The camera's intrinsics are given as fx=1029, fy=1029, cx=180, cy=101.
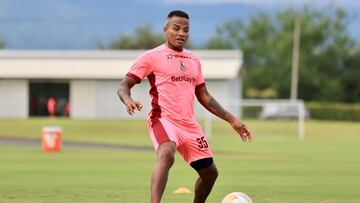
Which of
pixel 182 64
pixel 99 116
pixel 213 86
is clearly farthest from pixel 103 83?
pixel 182 64

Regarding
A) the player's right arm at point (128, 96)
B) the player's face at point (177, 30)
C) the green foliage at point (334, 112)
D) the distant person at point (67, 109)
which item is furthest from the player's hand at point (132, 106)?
the green foliage at point (334, 112)

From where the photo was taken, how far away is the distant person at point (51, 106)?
245 feet

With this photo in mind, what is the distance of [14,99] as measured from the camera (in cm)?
7412

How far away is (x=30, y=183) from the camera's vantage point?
19031 millimetres

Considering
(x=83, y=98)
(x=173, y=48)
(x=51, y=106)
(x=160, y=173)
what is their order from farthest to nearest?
(x=51, y=106) → (x=83, y=98) → (x=173, y=48) → (x=160, y=173)

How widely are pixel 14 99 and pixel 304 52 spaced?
1750 inches

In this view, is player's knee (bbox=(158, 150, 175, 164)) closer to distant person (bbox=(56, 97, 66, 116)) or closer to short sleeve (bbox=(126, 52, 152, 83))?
short sleeve (bbox=(126, 52, 152, 83))

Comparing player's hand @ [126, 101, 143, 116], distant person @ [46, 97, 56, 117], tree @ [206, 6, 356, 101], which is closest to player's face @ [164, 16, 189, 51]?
player's hand @ [126, 101, 143, 116]

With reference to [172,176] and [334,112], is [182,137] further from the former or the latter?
[334,112]

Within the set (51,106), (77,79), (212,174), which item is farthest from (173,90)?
(77,79)

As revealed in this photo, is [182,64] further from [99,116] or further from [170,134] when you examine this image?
[99,116]

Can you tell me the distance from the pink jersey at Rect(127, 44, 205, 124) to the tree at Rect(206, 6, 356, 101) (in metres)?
93.9

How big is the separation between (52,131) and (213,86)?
39.3 metres

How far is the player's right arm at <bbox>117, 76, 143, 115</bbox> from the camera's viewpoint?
11.4 meters
